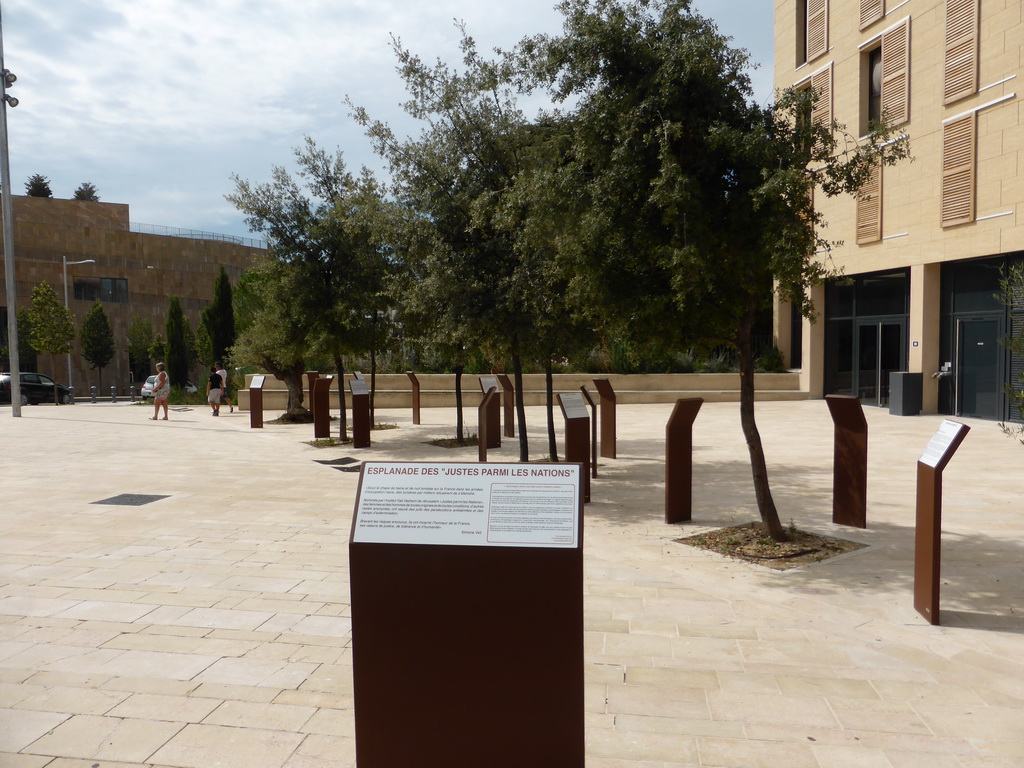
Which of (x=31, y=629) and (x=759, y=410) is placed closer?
(x=31, y=629)

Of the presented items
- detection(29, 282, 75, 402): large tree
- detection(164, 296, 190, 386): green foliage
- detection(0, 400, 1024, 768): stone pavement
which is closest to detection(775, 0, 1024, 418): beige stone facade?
detection(0, 400, 1024, 768): stone pavement

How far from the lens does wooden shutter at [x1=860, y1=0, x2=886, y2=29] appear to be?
66.6 feet

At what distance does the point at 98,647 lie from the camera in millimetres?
4883

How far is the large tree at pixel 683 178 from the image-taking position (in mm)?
6488

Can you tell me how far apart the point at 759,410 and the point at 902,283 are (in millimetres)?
5102

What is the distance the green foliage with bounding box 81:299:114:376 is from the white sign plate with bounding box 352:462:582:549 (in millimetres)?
54108

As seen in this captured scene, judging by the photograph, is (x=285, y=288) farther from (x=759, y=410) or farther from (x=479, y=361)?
(x=759, y=410)

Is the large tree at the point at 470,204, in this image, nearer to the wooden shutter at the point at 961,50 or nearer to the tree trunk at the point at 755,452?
the tree trunk at the point at 755,452

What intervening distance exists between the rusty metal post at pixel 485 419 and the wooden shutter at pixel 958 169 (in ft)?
40.3

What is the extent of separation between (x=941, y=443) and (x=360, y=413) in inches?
456

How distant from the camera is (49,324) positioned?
1644 inches

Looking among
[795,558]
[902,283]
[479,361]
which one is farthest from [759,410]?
[795,558]

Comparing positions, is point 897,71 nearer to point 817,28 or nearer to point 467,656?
point 817,28

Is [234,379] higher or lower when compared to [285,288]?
lower
